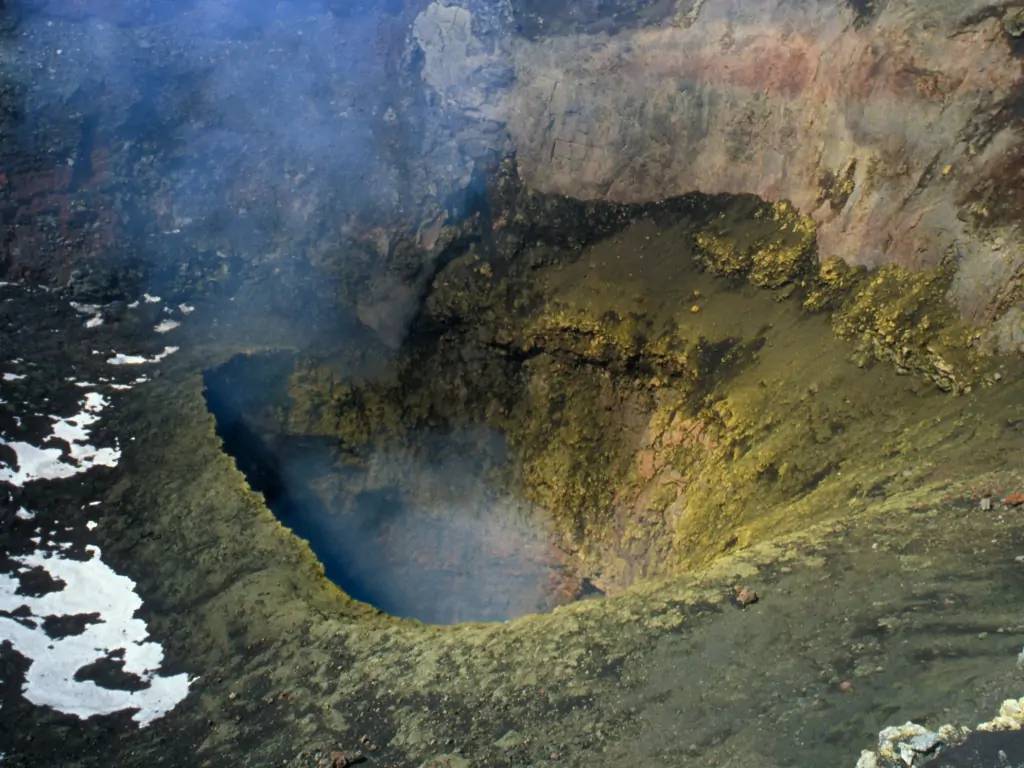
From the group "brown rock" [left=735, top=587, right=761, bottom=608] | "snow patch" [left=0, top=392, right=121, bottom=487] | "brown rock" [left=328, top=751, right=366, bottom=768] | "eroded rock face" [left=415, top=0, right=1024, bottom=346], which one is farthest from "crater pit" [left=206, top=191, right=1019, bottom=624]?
"brown rock" [left=328, top=751, right=366, bottom=768]

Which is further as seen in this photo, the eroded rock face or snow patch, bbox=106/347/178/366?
snow patch, bbox=106/347/178/366

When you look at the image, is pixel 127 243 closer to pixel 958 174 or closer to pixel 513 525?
pixel 513 525

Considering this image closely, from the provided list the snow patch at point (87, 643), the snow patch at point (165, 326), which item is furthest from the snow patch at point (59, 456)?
the snow patch at point (165, 326)

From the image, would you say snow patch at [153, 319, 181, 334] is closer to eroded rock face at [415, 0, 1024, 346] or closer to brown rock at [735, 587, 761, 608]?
eroded rock face at [415, 0, 1024, 346]

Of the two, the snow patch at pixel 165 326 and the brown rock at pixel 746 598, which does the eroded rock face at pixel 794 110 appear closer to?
the brown rock at pixel 746 598

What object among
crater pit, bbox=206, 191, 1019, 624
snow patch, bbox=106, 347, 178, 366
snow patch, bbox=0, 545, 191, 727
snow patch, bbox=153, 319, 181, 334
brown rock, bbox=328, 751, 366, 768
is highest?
snow patch, bbox=153, 319, 181, 334

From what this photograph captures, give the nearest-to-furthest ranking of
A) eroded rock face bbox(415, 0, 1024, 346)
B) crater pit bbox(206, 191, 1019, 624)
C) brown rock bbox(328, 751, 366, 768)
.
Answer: brown rock bbox(328, 751, 366, 768) < eroded rock face bbox(415, 0, 1024, 346) < crater pit bbox(206, 191, 1019, 624)

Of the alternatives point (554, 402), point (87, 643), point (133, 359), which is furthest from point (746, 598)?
point (133, 359)

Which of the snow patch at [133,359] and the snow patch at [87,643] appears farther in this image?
the snow patch at [133,359]

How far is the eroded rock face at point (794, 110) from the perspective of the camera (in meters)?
23.2

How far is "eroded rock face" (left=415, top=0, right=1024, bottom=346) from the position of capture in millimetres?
23172

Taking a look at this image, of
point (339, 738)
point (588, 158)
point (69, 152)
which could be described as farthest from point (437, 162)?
point (339, 738)

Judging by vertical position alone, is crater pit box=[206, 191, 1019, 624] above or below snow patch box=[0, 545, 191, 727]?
above

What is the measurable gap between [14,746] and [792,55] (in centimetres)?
2860
